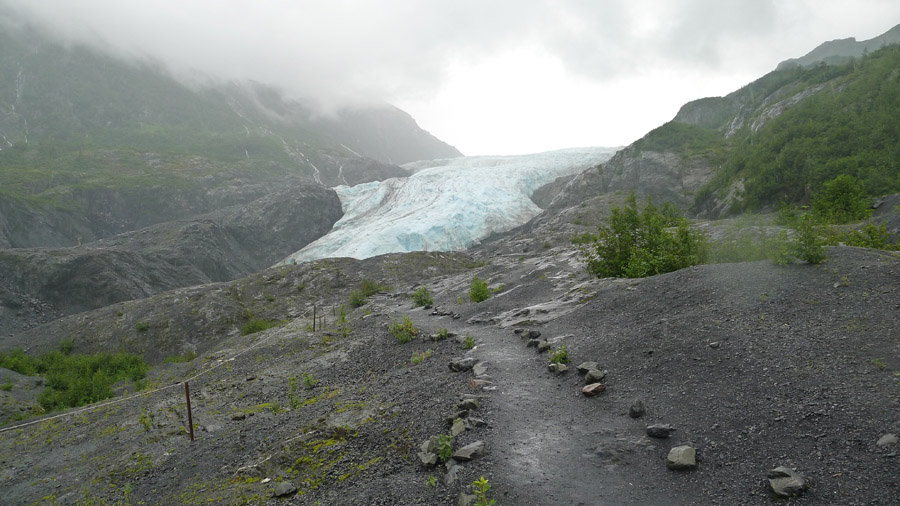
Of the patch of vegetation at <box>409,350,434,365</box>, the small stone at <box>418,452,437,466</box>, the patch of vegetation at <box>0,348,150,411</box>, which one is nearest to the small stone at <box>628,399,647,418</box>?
the small stone at <box>418,452,437,466</box>

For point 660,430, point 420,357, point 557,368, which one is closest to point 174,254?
point 420,357

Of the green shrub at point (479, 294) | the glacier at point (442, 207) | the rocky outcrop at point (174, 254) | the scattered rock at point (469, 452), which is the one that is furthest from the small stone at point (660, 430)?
the glacier at point (442, 207)

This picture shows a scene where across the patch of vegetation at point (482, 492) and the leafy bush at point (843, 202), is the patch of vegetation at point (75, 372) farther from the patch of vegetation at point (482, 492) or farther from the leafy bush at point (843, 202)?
the leafy bush at point (843, 202)

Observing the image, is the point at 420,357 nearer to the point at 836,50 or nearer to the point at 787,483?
the point at 787,483

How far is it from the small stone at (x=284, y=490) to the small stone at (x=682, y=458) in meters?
4.64

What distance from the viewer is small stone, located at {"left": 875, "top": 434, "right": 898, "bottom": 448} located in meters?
4.30

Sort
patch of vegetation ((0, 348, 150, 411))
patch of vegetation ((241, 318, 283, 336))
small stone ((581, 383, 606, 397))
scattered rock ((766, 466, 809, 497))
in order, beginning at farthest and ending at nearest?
1. patch of vegetation ((241, 318, 283, 336))
2. patch of vegetation ((0, 348, 150, 411))
3. small stone ((581, 383, 606, 397))
4. scattered rock ((766, 466, 809, 497))

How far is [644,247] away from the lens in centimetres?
1466

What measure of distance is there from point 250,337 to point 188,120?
119001 millimetres

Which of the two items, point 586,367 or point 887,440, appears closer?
point 887,440

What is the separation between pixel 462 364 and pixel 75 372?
21311 millimetres

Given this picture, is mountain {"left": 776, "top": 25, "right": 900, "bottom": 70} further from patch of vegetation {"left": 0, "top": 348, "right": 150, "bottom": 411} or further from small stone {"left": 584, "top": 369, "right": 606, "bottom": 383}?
patch of vegetation {"left": 0, "top": 348, "right": 150, "bottom": 411}

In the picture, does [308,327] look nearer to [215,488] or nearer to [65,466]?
[65,466]

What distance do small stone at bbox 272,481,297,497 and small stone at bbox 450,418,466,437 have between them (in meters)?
2.20
